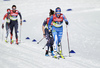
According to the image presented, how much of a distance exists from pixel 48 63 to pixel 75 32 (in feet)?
32.8

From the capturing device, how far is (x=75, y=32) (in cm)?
1769

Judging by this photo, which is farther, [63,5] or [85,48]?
[63,5]

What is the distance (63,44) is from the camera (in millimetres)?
14234

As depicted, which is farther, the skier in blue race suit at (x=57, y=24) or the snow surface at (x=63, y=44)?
the skier in blue race suit at (x=57, y=24)

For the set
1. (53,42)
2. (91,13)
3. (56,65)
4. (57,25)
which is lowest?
(56,65)

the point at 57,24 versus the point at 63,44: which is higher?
the point at 57,24

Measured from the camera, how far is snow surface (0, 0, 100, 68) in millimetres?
8008

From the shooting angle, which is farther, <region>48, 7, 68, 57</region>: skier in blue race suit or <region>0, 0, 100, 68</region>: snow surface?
<region>48, 7, 68, 57</region>: skier in blue race suit

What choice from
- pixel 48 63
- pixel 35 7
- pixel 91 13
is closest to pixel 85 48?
pixel 48 63

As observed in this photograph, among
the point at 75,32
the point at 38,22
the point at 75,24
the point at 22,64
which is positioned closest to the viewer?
the point at 22,64

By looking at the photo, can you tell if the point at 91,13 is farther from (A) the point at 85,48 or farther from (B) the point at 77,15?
(A) the point at 85,48

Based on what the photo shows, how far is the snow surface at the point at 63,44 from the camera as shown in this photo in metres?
8.01

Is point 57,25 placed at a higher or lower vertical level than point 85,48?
higher

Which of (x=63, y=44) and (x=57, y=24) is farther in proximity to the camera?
(x=63, y=44)
